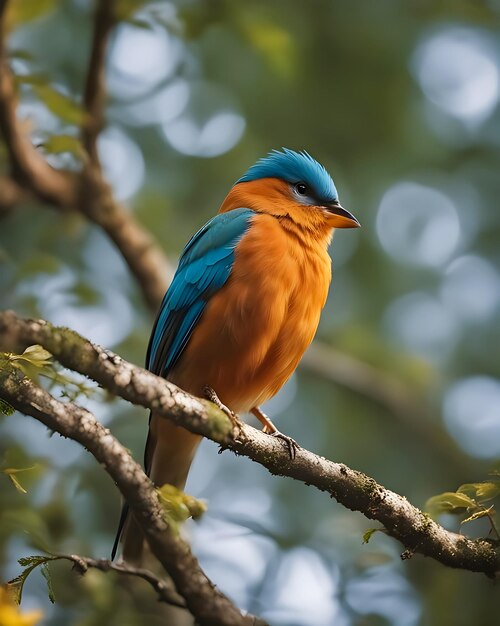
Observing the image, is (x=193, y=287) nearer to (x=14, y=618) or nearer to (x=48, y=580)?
(x=48, y=580)

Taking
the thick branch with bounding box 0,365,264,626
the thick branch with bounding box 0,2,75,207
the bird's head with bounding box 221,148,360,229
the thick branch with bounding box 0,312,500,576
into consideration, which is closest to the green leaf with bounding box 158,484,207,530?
the thick branch with bounding box 0,365,264,626

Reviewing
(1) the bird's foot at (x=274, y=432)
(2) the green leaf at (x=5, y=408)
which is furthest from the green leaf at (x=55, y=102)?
(2) the green leaf at (x=5, y=408)

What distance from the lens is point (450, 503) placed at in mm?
3100

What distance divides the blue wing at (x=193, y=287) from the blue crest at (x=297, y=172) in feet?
1.97

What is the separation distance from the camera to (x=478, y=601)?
20.6 ft

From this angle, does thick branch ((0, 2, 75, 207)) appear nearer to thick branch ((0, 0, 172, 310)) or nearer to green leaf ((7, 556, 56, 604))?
thick branch ((0, 0, 172, 310))

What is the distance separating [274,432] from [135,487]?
1598 mm

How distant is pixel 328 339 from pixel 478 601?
2.83 m

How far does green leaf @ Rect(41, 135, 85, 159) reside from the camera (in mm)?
4508

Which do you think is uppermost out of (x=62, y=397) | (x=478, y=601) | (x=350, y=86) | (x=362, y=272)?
(x=350, y=86)

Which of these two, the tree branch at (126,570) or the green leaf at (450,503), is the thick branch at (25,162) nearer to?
the tree branch at (126,570)

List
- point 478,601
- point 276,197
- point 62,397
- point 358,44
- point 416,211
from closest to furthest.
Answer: point 62,397 < point 276,197 < point 478,601 < point 358,44 < point 416,211

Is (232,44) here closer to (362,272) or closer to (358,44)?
(358,44)

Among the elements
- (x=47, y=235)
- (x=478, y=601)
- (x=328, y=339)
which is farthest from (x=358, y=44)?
(x=478, y=601)
